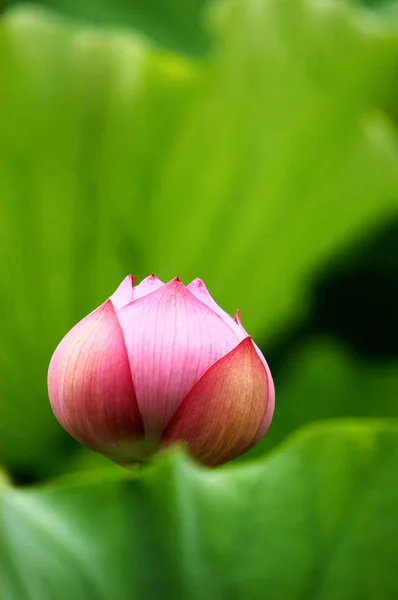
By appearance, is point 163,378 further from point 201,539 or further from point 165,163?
point 165,163

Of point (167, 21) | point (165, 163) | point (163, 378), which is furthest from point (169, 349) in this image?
point (167, 21)

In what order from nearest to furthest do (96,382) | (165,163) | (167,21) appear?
(96,382) < (165,163) < (167,21)

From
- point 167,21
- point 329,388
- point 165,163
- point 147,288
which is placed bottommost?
point 329,388

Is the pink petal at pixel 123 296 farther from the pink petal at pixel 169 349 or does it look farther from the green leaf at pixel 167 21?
the green leaf at pixel 167 21

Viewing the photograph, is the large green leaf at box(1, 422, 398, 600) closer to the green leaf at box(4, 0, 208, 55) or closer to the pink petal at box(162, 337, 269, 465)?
the pink petal at box(162, 337, 269, 465)

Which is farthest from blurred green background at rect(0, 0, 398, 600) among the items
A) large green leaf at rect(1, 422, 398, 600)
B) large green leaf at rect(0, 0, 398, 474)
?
large green leaf at rect(1, 422, 398, 600)

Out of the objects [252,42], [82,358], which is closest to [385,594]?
[82,358]

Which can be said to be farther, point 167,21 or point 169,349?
point 167,21
